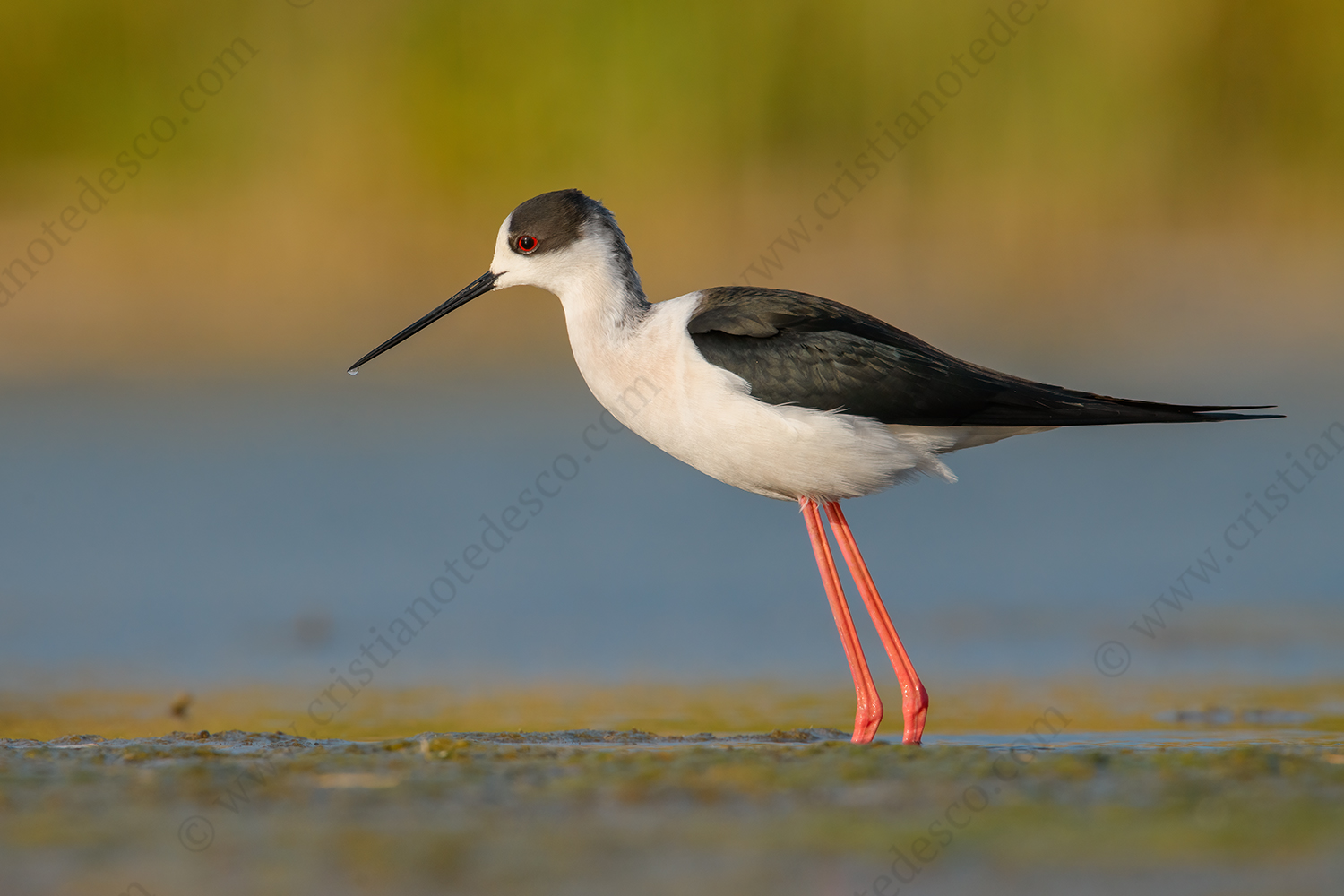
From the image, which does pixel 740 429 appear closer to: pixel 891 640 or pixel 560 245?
pixel 891 640

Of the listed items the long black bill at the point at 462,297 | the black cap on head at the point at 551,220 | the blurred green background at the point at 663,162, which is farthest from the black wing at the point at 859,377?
the blurred green background at the point at 663,162

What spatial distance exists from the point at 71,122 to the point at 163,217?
107 cm

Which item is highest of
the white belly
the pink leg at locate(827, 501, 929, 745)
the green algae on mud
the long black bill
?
the long black bill

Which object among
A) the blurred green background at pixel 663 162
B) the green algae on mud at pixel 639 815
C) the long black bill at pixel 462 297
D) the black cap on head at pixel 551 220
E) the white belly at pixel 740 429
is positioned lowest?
the green algae on mud at pixel 639 815

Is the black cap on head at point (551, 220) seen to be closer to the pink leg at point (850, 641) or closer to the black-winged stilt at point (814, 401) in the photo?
the black-winged stilt at point (814, 401)

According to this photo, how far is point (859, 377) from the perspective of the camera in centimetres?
559

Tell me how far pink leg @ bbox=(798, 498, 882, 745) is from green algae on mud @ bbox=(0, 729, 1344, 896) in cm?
79

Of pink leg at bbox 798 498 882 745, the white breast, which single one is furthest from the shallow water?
the white breast

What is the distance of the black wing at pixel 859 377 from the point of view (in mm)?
5547

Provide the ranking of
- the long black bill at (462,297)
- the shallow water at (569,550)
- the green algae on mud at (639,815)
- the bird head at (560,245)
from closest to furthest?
the green algae on mud at (639,815)
the bird head at (560,245)
the long black bill at (462,297)
the shallow water at (569,550)

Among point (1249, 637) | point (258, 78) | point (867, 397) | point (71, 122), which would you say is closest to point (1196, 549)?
point (1249, 637)

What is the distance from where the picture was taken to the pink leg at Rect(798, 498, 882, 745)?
18.7 ft

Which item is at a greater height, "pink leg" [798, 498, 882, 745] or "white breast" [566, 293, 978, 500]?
"white breast" [566, 293, 978, 500]

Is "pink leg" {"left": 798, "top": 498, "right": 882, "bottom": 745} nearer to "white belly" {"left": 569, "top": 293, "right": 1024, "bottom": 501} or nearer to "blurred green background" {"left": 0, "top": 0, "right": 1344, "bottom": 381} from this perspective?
"white belly" {"left": 569, "top": 293, "right": 1024, "bottom": 501}
